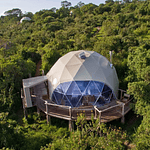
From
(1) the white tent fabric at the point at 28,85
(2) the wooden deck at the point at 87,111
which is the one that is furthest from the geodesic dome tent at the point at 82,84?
(1) the white tent fabric at the point at 28,85

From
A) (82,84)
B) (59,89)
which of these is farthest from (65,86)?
(82,84)

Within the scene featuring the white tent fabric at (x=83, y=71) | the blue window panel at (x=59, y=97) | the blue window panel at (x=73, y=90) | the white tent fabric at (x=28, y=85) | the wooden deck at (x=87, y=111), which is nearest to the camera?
the wooden deck at (x=87, y=111)

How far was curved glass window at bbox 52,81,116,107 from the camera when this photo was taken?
12.8 metres

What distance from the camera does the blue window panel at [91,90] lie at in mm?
12711

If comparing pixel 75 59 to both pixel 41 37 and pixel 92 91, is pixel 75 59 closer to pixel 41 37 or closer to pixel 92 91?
pixel 92 91

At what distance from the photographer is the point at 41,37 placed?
34625 mm

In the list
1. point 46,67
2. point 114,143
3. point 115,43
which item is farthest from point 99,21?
point 114,143

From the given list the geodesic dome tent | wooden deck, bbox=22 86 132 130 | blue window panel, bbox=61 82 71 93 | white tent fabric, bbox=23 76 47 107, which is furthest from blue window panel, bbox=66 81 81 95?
white tent fabric, bbox=23 76 47 107

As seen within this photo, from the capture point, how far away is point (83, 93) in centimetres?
1266

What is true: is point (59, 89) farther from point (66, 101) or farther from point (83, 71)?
point (83, 71)

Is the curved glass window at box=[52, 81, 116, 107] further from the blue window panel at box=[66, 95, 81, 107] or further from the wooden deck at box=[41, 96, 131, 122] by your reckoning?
the wooden deck at box=[41, 96, 131, 122]

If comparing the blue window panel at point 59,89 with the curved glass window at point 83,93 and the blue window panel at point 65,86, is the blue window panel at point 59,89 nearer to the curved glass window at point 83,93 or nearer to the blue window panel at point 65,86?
the curved glass window at point 83,93

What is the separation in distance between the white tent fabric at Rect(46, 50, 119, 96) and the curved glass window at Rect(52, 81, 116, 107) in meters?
0.42

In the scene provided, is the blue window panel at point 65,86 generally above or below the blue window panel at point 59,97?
above
